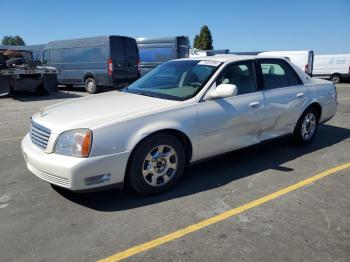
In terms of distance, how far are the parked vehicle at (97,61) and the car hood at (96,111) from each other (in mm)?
10182

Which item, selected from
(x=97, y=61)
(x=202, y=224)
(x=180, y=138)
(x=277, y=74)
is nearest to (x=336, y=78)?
(x=97, y=61)

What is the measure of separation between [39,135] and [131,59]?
11.6m

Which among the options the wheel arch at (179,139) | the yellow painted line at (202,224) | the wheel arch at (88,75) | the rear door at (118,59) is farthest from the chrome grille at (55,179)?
the wheel arch at (88,75)

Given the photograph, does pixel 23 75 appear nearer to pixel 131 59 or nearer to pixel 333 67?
pixel 131 59

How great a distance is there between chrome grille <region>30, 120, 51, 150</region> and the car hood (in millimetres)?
49

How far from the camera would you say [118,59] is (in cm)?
1462

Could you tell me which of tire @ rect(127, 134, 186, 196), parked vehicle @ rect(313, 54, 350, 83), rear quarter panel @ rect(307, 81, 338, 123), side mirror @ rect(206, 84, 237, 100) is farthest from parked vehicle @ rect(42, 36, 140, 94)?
parked vehicle @ rect(313, 54, 350, 83)

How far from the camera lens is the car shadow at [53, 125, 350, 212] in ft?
13.0

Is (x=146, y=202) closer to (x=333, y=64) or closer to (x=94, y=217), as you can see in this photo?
(x=94, y=217)

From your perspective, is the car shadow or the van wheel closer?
the car shadow

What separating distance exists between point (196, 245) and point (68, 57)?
1459cm

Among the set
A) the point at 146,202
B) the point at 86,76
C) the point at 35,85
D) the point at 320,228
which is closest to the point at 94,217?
the point at 146,202

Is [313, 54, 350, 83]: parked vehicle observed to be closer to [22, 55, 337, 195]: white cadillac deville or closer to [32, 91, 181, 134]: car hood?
[22, 55, 337, 195]: white cadillac deville

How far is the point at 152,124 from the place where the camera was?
3877 mm
